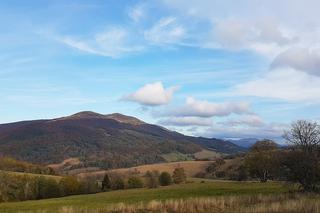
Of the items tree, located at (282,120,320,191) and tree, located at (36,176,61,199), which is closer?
tree, located at (282,120,320,191)

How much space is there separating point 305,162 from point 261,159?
46789 mm


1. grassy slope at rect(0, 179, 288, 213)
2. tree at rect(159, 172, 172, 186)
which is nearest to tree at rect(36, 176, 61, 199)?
tree at rect(159, 172, 172, 186)

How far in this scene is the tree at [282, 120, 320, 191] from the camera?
1850 inches

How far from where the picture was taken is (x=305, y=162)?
4694cm

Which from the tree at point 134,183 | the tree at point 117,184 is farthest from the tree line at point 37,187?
the tree at point 134,183

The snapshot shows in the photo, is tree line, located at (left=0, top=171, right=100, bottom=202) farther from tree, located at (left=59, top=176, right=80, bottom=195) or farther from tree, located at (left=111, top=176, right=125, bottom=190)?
tree, located at (left=111, top=176, right=125, bottom=190)

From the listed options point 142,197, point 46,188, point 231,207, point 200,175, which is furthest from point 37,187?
point 231,207

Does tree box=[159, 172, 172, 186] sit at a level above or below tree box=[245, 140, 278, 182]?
below

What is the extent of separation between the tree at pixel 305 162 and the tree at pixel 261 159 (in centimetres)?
4007

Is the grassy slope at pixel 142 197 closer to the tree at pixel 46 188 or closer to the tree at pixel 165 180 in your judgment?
the tree at pixel 46 188

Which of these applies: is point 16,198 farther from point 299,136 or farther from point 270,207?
point 270,207

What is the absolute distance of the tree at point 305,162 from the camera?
47.0 m

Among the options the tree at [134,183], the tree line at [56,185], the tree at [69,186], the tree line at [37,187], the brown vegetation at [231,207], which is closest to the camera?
the brown vegetation at [231,207]

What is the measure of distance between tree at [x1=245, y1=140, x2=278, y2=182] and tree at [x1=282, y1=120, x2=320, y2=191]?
1578 inches
